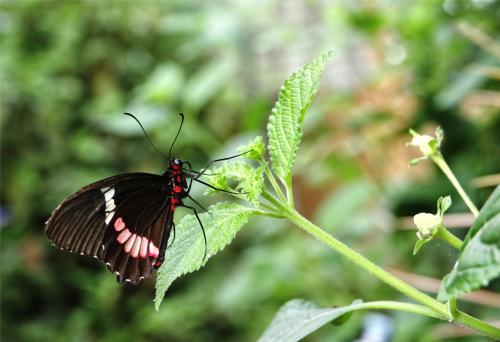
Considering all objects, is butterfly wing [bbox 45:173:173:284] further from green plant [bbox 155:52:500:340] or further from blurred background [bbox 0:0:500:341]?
blurred background [bbox 0:0:500:341]

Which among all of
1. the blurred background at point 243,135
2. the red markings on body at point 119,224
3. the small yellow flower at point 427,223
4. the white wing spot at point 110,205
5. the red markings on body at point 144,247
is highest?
the blurred background at point 243,135

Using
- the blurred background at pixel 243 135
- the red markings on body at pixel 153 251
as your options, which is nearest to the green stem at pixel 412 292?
the red markings on body at pixel 153 251

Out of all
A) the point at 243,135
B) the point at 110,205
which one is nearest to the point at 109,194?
the point at 110,205

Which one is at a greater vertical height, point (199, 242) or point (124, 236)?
point (124, 236)

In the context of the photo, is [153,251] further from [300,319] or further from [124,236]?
[300,319]

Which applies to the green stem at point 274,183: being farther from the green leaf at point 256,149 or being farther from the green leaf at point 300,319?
the green leaf at point 300,319
